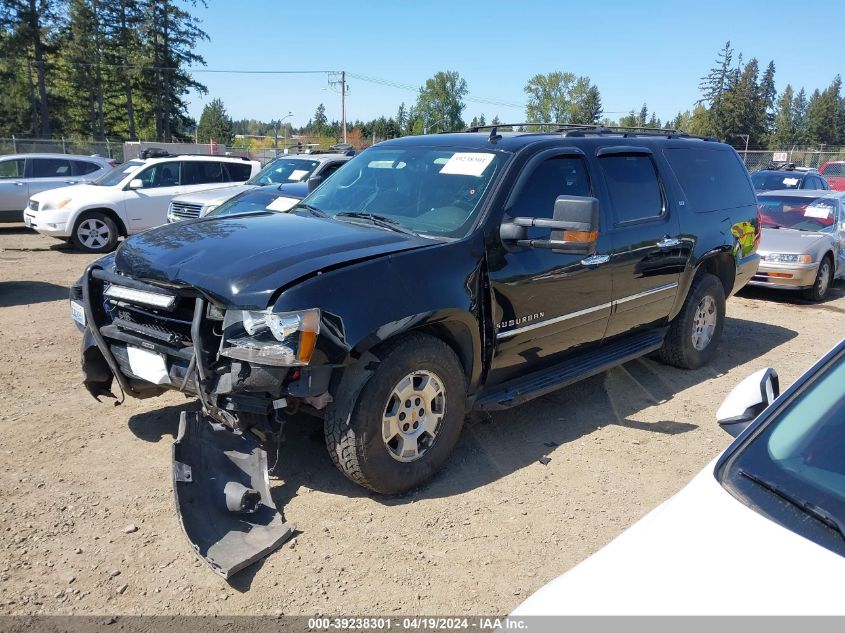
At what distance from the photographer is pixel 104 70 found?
158 feet

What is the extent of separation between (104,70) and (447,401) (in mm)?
53617

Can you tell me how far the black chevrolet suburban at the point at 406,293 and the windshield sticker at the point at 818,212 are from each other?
6304mm

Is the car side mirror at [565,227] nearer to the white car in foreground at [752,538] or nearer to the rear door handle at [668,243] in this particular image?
the rear door handle at [668,243]

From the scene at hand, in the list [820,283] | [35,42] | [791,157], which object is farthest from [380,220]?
[35,42]

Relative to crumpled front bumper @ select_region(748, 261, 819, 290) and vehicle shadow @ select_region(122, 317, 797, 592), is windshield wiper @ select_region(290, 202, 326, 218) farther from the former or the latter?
crumpled front bumper @ select_region(748, 261, 819, 290)

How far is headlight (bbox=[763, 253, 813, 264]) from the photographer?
369 inches

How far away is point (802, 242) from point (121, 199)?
11705 millimetres

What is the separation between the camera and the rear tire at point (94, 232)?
1220cm

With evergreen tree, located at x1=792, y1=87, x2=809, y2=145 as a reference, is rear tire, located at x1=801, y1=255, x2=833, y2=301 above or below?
below

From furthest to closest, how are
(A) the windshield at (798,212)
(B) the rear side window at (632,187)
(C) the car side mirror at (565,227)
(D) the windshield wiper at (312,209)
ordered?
1. (A) the windshield at (798,212)
2. (B) the rear side window at (632,187)
3. (D) the windshield wiper at (312,209)
4. (C) the car side mirror at (565,227)

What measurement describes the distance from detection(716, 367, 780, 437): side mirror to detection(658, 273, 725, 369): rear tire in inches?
143

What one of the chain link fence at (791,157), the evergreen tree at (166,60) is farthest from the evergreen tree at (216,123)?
the chain link fence at (791,157)

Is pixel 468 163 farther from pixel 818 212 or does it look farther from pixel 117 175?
pixel 117 175

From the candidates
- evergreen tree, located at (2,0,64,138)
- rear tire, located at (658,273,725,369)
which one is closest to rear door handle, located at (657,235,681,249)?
rear tire, located at (658,273,725,369)
